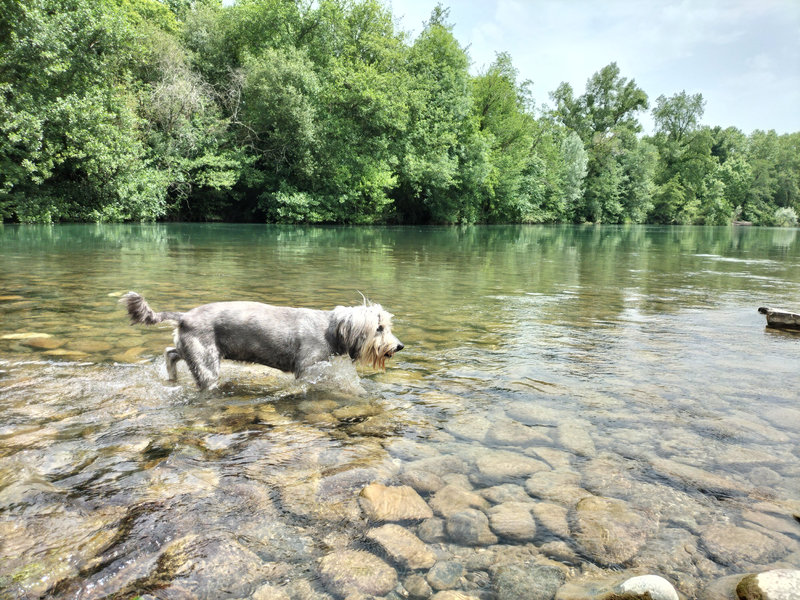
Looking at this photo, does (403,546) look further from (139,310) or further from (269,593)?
(139,310)

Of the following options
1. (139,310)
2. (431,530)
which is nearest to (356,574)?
(431,530)

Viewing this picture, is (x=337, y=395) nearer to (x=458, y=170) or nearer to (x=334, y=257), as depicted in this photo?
(x=334, y=257)

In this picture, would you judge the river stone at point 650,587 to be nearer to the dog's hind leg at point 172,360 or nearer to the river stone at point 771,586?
the river stone at point 771,586

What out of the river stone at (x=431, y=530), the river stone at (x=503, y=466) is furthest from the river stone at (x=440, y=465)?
the river stone at (x=431, y=530)

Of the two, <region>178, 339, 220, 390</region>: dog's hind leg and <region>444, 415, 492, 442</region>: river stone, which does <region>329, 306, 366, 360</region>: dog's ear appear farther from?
<region>444, 415, 492, 442</region>: river stone

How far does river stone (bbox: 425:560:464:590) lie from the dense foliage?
3679 cm

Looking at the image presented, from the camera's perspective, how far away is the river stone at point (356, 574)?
2.73m

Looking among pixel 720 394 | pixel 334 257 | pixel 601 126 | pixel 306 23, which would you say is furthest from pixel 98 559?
pixel 601 126

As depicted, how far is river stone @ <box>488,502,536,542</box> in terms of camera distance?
3.29 m

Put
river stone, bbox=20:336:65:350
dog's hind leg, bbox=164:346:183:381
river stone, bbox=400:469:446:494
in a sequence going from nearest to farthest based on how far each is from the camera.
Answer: river stone, bbox=400:469:446:494
dog's hind leg, bbox=164:346:183:381
river stone, bbox=20:336:65:350

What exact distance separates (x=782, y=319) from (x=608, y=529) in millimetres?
8511

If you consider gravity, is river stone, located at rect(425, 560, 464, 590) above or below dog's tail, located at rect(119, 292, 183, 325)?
below

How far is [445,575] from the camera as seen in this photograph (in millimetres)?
2877

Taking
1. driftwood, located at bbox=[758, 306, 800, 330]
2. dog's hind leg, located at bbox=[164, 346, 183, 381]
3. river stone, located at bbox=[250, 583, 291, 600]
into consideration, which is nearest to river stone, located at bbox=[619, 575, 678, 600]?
river stone, located at bbox=[250, 583, 291, 600]
